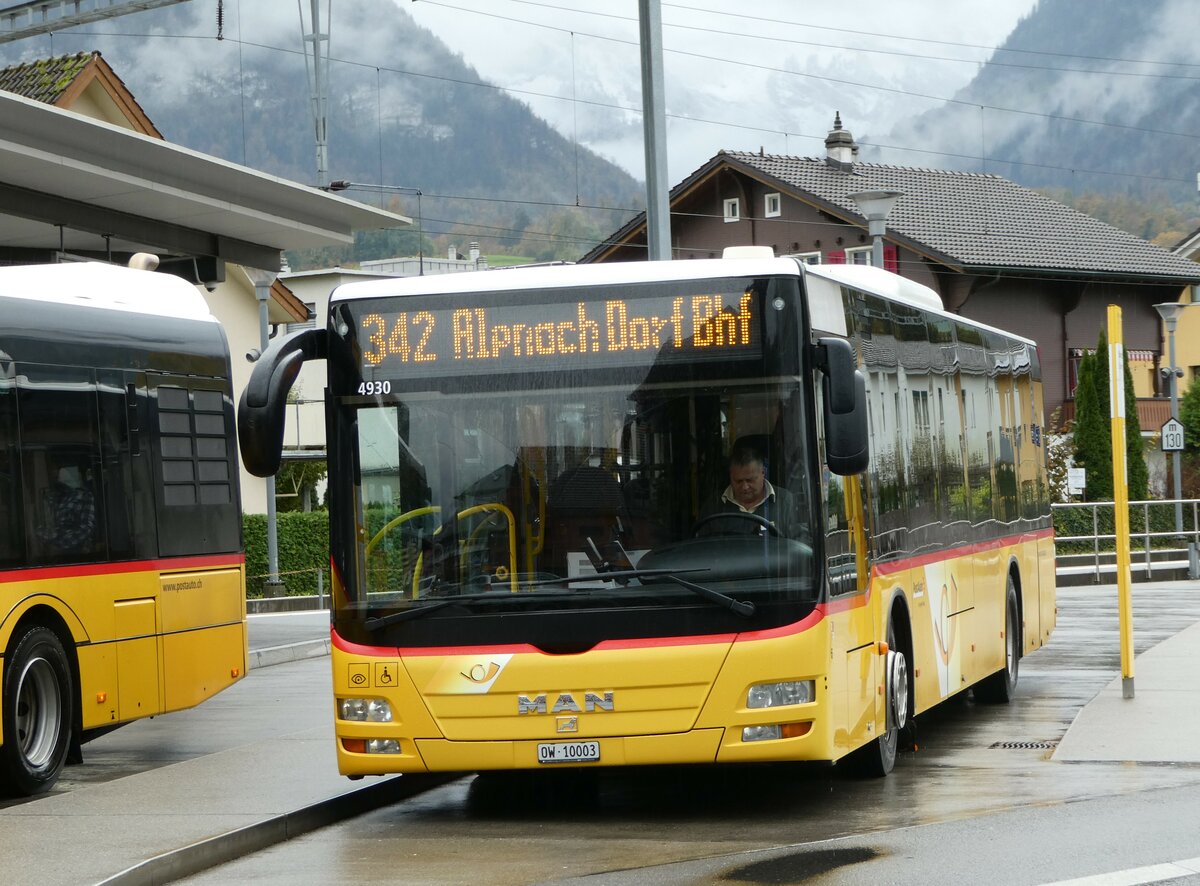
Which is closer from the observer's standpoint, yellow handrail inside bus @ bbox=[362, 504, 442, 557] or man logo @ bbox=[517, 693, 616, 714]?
man logo @ bbox=[517, 693, 616, 714]

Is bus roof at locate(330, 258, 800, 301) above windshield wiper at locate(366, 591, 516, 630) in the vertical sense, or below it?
above

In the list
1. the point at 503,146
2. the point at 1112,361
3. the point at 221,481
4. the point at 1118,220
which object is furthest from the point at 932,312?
the point at 503,146

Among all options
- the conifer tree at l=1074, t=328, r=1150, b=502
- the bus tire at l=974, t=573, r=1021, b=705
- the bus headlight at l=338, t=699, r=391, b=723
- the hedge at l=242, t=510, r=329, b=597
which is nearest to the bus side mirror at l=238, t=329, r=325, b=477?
the bus headlight at l=338, t=699, r=391, b=723

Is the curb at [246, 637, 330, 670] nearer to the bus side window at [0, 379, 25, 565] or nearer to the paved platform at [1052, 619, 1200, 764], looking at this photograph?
the paved platform at [1052, 619, 1200, 764]

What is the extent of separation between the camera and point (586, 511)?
987 centimetres

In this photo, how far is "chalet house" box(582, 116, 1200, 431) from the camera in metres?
58.7

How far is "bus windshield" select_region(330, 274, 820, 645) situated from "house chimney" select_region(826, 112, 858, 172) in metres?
53.9

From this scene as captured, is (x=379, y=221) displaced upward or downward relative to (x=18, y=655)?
upward

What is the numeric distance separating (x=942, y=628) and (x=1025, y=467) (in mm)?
4528

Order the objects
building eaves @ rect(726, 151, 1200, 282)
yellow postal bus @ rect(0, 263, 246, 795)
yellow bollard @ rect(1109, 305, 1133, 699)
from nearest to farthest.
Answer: yellow postal bus @ rect(0, 263, 246, 795), yellow bollard @ rect(1109, 305, 1133, 699), building eaves @ rect(726, 151, 1200, 282)

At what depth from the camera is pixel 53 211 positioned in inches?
760

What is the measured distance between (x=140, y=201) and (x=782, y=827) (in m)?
12.1

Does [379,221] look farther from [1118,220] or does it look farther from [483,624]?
[1118,220]

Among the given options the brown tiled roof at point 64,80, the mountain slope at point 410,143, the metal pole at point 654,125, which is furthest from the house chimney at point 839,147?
the mountain slope at point 410,143
